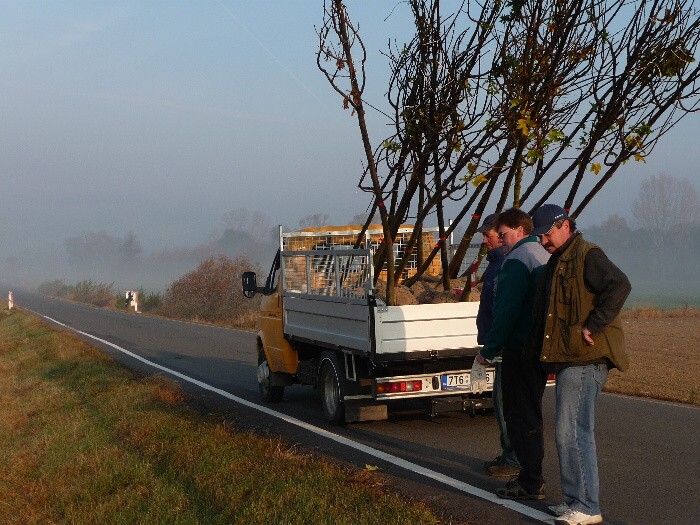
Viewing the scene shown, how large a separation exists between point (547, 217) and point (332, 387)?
507 cm

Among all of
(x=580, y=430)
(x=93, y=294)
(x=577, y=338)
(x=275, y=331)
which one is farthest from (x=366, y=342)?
(x=93, y=294)

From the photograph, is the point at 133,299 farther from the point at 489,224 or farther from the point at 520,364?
the point at 520,364

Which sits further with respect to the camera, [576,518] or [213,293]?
[213,293]

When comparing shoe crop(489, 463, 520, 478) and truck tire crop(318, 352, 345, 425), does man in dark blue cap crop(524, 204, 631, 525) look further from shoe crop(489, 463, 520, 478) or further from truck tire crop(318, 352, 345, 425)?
truck tire crop(318, 352, 345, 425)

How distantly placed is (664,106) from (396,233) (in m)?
3.32

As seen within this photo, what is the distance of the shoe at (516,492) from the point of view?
6773 mm

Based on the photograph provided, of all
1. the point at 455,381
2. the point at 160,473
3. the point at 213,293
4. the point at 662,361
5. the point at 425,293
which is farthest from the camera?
the point at 213,293

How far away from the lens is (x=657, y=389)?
1310cm

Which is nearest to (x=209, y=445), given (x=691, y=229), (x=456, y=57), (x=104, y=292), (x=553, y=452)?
(x=553, y=452)

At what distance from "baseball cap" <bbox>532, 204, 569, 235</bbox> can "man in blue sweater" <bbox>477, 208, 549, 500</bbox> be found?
2.21ft

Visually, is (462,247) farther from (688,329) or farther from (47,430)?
(688,329)

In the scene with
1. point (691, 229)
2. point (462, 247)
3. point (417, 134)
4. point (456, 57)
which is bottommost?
point (462, 247)

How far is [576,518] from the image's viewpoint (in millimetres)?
5918

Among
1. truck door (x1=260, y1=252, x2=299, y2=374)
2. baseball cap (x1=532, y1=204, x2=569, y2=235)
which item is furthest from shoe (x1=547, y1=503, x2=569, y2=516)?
truck door (x1=260, y1=252, x2=299, y2=374)
